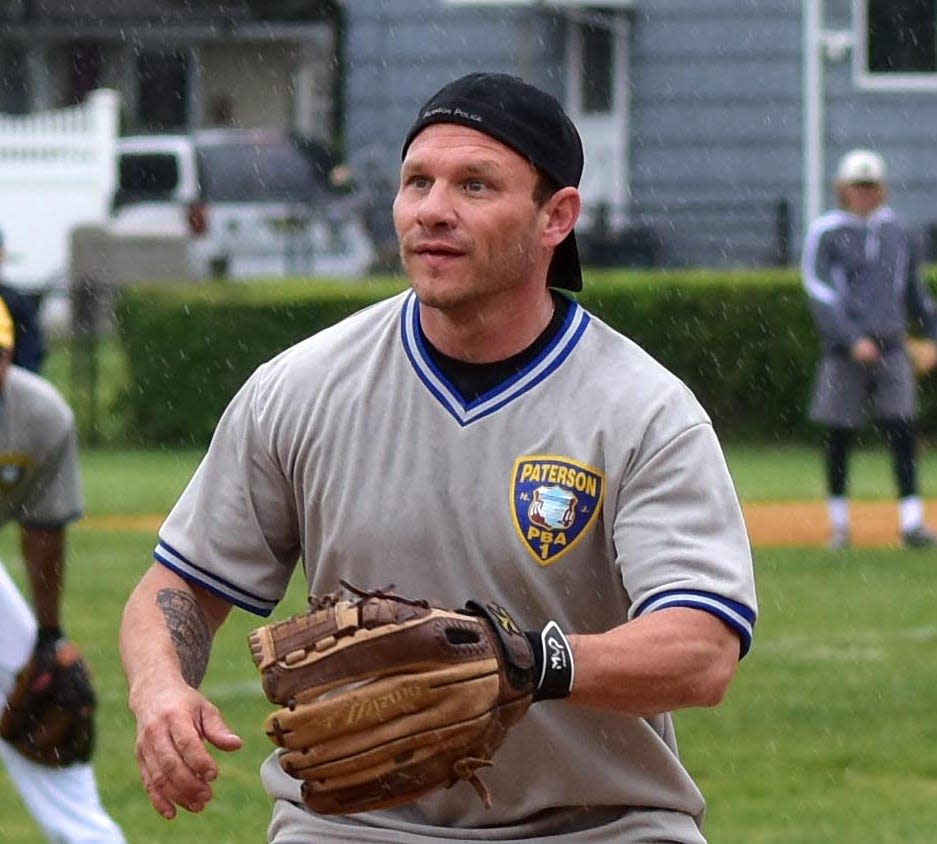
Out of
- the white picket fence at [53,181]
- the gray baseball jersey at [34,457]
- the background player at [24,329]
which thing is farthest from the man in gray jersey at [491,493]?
the white picket fence at [53,181]

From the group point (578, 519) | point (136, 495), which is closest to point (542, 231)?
point (578, 519)

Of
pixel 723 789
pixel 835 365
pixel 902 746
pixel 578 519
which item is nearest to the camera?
pixel 578 519

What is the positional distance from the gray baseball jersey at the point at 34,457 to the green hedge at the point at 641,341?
12648 mm

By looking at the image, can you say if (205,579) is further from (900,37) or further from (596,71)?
(596,71)

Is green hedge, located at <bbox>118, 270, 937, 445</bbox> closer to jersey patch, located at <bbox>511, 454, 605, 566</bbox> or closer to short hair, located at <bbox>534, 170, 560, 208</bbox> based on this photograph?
short hair, located at <bbox>534, 170, 560, 208</bbox>

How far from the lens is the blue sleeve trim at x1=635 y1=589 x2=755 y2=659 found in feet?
12.0

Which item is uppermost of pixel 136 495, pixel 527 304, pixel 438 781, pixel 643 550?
pixel 527 304

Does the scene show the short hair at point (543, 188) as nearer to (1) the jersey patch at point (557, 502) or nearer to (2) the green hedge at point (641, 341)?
(1) the jersey patch at point (557, 502)

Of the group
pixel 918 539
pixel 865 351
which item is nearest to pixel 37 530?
pixel 865 351

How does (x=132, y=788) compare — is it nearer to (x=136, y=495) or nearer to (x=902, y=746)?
(x=902, y=746)

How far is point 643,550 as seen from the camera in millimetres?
3703

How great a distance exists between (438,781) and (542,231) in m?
0.97

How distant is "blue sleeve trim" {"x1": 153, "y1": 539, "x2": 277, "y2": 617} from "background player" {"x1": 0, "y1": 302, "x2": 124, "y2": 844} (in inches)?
102

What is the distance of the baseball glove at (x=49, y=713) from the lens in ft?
21.4
